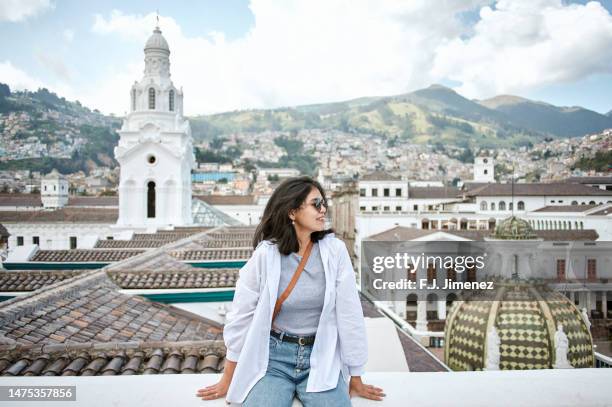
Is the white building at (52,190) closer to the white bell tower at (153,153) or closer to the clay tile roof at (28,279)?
the white bell tower at (153,153)

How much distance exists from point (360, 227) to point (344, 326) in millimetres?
35553

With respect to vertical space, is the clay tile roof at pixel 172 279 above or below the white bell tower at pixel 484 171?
below

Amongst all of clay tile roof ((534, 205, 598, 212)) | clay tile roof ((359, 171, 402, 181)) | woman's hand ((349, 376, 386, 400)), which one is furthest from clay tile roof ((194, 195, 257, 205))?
woman's hand ((349, 376, 386, 400))

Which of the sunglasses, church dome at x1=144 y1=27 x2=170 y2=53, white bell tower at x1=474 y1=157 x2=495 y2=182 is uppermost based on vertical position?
church dome at x1=144 y1=27 x2=170 y2=53

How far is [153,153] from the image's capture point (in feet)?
90.4

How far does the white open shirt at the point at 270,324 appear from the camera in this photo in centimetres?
222

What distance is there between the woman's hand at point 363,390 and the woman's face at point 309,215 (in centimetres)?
75

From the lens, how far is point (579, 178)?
2447cm

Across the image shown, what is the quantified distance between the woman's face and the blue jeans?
558 mm

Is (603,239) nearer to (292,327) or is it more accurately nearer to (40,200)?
(292,327)

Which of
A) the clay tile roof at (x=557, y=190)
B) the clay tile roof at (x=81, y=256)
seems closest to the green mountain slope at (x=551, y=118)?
the clay tile roof at (x=557, y=190)

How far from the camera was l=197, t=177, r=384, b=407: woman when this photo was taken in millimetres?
2229

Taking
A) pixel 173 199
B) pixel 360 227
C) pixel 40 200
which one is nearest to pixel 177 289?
pixel 173 199

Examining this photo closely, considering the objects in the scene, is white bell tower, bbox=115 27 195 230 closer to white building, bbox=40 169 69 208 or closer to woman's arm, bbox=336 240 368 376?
white building, bbox=40 169 69 208
